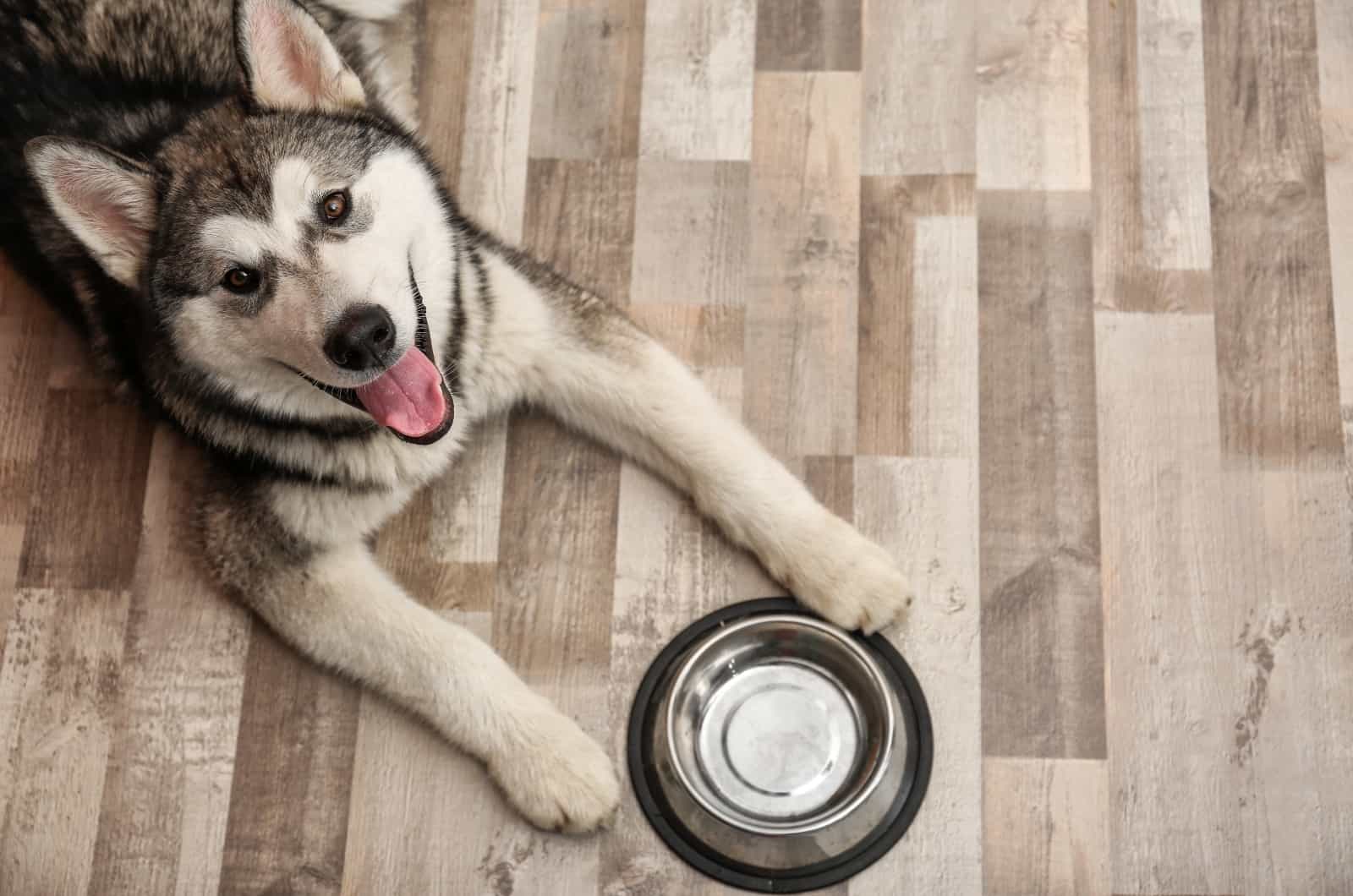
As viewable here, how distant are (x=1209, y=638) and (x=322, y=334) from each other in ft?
6.07

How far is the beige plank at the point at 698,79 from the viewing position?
121 inches

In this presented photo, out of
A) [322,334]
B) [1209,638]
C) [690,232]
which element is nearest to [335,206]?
[322,334]

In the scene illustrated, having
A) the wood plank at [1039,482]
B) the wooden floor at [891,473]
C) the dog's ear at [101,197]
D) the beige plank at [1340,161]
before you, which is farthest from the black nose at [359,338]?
the beige plank at [1340,161]

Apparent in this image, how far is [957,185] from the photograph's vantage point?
2.98 meters

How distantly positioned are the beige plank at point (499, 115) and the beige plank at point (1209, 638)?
55.3 inches

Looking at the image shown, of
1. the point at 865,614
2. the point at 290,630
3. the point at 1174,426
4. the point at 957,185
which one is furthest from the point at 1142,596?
the point at 290,630

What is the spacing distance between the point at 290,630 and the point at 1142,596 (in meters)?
1.75

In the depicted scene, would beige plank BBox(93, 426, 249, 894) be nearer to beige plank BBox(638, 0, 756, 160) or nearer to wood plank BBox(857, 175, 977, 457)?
beige plank BBox(638, 0, 756, 160)

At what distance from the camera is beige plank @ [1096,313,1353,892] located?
8.27 feet

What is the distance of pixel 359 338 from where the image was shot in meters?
2.13

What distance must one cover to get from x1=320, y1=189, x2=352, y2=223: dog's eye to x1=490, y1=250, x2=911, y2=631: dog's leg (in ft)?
1.48

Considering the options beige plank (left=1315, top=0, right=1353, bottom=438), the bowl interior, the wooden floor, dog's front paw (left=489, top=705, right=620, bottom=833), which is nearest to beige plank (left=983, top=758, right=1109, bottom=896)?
the wooden floor

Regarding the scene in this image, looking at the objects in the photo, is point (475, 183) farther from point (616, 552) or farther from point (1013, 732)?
→ point (1013, 732)

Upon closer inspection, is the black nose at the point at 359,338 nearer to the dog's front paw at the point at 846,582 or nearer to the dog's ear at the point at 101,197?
the dog's ear at the point at 101,197
